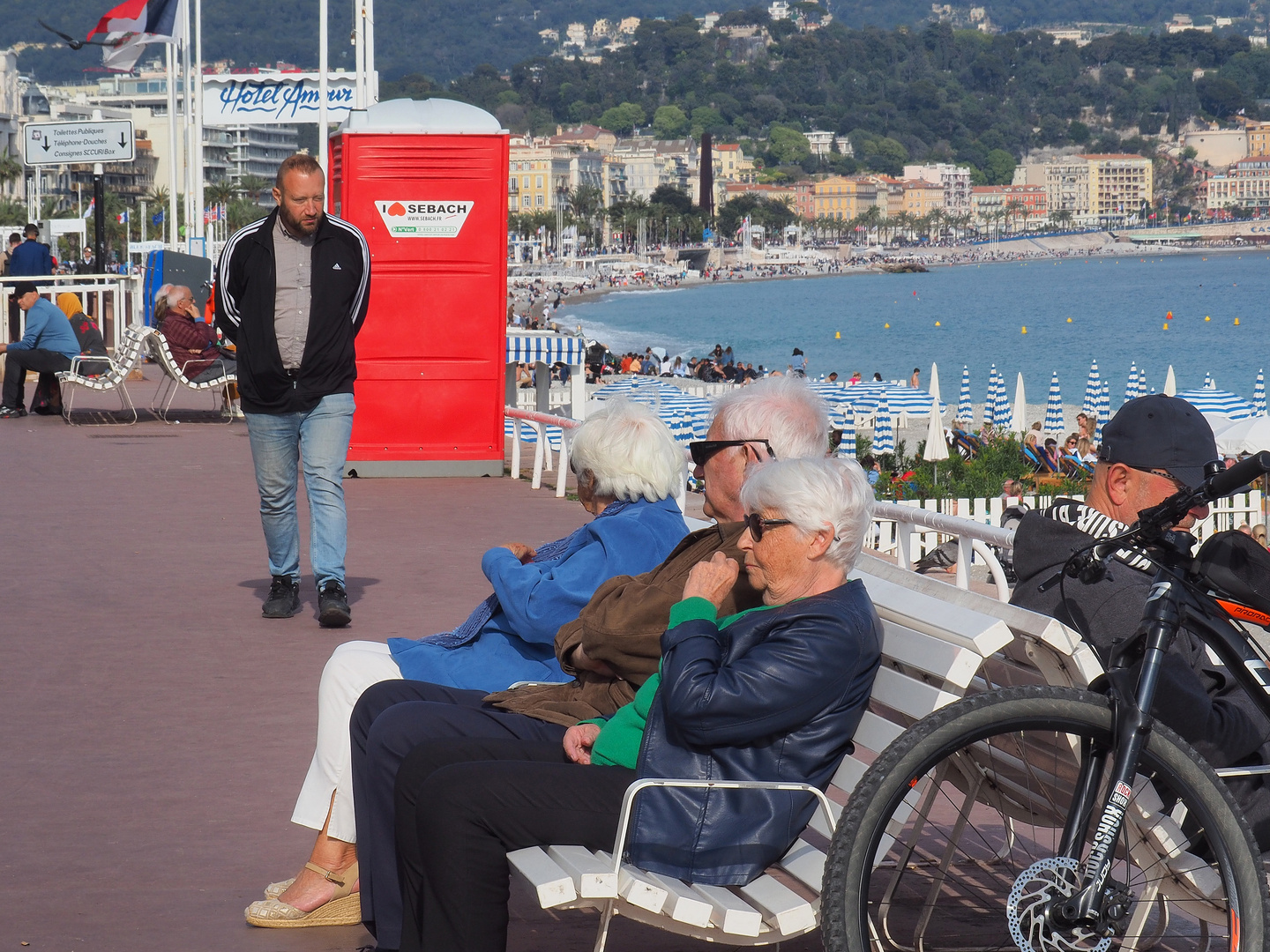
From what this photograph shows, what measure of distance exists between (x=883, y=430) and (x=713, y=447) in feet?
81.4

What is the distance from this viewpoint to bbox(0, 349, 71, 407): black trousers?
1336 centimetres

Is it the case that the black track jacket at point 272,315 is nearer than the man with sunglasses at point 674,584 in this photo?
No

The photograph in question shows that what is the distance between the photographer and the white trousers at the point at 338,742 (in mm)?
2959

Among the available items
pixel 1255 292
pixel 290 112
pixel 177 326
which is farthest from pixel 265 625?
pixel 1255 292

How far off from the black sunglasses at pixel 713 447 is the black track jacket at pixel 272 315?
2.69 metres

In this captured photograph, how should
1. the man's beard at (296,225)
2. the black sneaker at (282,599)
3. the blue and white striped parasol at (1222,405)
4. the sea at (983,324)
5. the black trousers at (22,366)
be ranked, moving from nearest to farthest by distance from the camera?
the man's beard at (296,225), the black sneaker at (282,599), the black trousers at (22,366), the blue and white striped parasol at (1222,405), the sea at (983,324)

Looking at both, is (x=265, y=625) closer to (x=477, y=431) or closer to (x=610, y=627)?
(x=610, y=627)

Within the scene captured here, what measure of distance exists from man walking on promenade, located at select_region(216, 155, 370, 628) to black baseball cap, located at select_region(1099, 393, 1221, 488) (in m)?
3.41

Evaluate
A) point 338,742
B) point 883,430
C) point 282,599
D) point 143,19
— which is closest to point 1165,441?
point 338,742

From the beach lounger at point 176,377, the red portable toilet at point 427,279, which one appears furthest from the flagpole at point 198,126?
the red portable toilet at point 427,279

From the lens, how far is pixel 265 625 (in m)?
5.69

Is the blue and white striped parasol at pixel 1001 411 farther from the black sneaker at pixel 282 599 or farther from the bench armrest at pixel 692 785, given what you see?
the bench armrest at pixel 692 785

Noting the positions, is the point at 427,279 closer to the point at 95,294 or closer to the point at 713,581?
the point at 713,581

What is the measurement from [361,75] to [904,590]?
1301 cm
